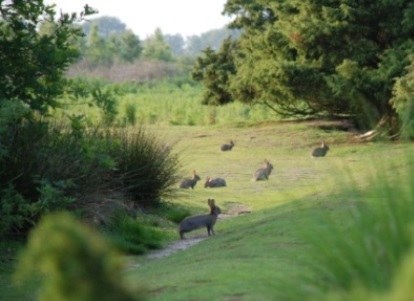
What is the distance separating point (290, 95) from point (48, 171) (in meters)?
16.4

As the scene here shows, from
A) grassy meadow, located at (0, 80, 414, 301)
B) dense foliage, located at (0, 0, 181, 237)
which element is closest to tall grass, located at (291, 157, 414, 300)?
grassy meadow, located at (0, 80, 414, 301)

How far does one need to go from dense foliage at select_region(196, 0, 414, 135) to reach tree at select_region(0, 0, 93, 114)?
13284 millimetres

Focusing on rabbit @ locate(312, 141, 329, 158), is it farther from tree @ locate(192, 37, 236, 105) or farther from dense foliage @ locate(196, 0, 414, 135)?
tree @ locate(192, 37, 236, 105)

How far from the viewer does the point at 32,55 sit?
13.1 metres

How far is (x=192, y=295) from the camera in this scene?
6.98m

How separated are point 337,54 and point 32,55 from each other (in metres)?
15.6

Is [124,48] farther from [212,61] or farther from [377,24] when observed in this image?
[377,24]

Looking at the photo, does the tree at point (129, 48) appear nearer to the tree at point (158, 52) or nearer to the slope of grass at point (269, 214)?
the tree at point (158, 52)

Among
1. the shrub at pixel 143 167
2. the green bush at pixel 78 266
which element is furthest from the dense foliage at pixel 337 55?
the green bush at pixel 78 266

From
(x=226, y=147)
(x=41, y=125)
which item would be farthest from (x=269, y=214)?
(x=226, y=147)

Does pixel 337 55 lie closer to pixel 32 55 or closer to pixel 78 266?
pixel 32 55

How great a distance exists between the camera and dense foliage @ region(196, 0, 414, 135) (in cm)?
2602

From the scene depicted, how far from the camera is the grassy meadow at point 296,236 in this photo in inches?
161

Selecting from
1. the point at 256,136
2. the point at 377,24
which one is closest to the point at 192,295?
the point at 377,24
